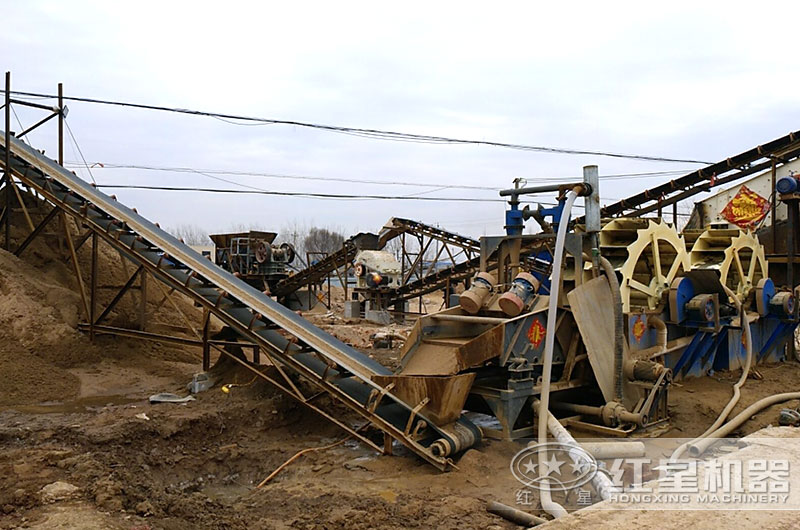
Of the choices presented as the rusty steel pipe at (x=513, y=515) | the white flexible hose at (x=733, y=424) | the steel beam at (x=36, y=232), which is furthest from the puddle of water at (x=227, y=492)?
the steel beam at (x=36, y=232)

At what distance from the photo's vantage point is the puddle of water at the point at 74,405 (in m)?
8.52

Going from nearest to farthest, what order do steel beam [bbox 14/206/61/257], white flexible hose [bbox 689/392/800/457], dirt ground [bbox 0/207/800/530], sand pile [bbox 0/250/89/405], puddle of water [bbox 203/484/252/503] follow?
dirt ground [bbox 0/207/800/530]
puddle of water [bbox 203/484/252/503]
white flexible hose [bbox 689/392/800/457]
sand pile [bbox 0/250/89/405]
steel beam [bbox 14/206/61/257]

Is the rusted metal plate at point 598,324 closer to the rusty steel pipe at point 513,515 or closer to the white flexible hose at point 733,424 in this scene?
the white flexible hose at point 733,424

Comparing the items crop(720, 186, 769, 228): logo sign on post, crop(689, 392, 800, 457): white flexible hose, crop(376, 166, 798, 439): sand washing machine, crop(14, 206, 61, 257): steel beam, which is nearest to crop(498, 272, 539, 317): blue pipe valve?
crop(376, 166, 798, 439): sand washing machine

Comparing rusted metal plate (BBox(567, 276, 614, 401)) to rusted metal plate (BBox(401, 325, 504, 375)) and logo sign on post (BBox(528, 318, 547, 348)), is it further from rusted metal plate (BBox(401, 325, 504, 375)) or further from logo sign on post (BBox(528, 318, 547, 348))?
rusted metal plate (BBox(401, 325, 504, 375))

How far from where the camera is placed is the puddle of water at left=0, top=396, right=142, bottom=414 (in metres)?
8.52

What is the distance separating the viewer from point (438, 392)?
266 inches

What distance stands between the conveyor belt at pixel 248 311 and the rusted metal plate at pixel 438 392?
10cm

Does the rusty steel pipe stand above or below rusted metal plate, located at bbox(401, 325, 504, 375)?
below

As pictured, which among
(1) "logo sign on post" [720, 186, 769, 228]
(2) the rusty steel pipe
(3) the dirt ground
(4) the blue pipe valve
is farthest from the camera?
(1) "logo sign on post" [720, 186, 769, 228]

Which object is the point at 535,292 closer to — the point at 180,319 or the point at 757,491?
the point at 757,491

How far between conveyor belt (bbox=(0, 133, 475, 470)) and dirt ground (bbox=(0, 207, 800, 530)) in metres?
0.44

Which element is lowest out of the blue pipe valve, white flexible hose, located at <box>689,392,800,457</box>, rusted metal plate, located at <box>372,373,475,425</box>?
white flexible hose, located at <box>689,392,800,457</box>

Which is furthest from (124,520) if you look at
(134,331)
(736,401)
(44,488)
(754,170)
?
(754,170)
